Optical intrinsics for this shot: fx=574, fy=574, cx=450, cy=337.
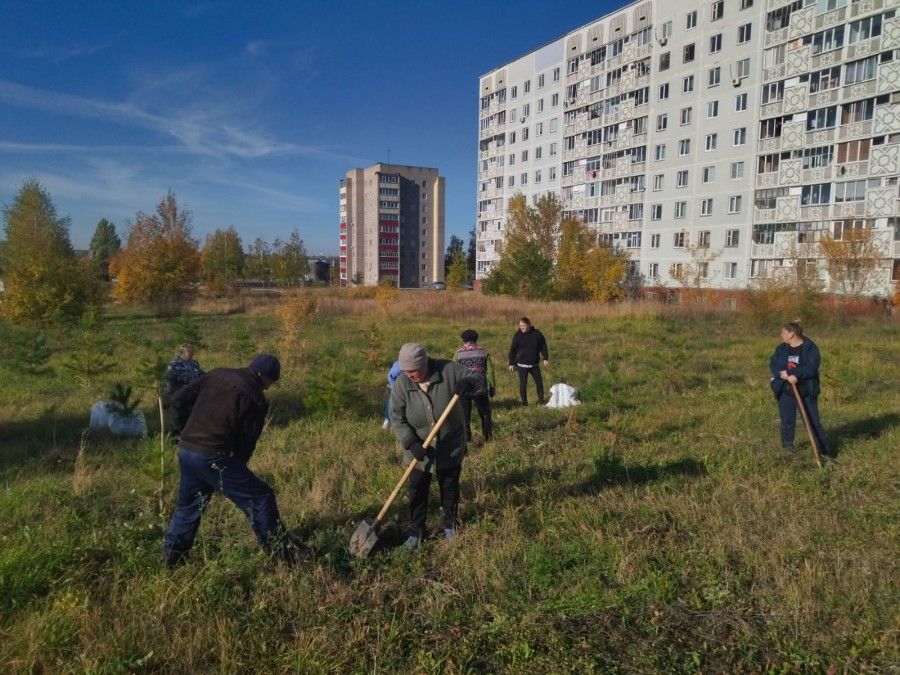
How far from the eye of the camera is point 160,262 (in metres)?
29.4

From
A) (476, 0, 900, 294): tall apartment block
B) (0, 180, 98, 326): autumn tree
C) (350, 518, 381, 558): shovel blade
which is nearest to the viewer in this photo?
(350, 518, 381, 558): shovel blade

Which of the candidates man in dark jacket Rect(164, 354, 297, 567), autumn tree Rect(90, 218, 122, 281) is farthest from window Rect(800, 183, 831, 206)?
autumn tree Rect(90, 218, 122, 281)

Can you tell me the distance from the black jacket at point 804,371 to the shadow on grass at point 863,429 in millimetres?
889

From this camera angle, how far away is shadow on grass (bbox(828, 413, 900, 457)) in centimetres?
717

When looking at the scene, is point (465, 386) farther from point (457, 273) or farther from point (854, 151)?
point (457, 273)

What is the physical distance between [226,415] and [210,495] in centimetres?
61

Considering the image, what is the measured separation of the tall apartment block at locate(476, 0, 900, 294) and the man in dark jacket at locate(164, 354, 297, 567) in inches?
1161

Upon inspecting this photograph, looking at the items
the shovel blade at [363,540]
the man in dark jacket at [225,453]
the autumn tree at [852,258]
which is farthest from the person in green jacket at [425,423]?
the autumn tree at [852,258]

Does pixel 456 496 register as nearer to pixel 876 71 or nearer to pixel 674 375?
pixel 674 375

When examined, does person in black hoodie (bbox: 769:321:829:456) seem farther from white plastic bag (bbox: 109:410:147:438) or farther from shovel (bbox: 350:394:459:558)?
white plastic bag (bbox: 109:410:147:438)

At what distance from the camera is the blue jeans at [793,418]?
6.45m

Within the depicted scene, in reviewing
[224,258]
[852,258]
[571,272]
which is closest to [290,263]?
[224,258]

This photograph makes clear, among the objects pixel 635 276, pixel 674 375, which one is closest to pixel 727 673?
pixel 674 375

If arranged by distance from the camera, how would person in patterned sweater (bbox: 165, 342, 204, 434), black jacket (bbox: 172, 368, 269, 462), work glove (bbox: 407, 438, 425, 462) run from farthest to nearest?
1. person in patterned sweater (bbox: 165, 342, 204, 434)
2. work glove (bbox: 407, 438, 425, 462)
3. black jacket (bbox: 172, 368, 269, 462)
